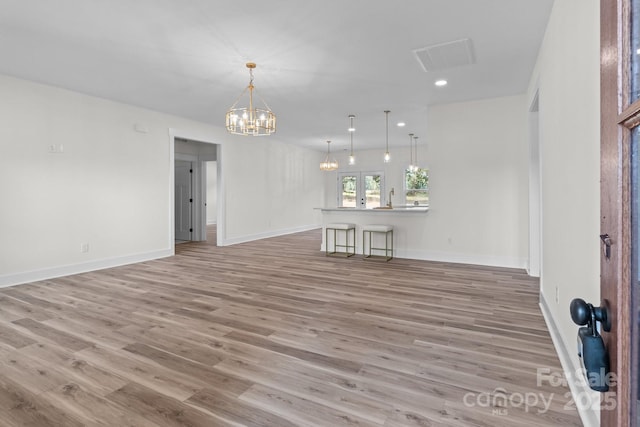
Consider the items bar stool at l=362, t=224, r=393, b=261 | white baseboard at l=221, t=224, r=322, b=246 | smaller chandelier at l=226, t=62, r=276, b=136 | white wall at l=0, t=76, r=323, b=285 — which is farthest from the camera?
white baseboard at l=221, t=224, r=322, b=246

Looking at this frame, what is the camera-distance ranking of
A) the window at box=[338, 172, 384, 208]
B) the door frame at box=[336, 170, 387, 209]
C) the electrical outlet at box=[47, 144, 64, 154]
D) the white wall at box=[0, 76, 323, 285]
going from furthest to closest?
1. the window at box=[338, 172, 384, 208]
2. the door frame at box=[336, 170, 387, 209]
3. the electrical outlet at box=[47, 144, 64, 154]
4. the white wall at box=[0, 76, 323, 285]

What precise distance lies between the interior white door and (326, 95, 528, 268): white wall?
578 centimetres

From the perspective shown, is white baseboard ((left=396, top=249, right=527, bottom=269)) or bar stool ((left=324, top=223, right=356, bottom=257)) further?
bar stool ((left=324, top=223, right=356, bottom=257))

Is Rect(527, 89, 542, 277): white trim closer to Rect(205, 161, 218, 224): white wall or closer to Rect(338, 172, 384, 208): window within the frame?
Rect(338, 172, 384, 208): window

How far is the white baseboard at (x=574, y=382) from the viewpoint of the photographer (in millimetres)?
1505

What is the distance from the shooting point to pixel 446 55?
12.1 feet

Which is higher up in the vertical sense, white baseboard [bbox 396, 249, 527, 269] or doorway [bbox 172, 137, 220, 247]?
doorway [bbox 172, 137, 220, 247]

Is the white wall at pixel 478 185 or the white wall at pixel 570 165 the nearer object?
the white wall at pixel 570 165

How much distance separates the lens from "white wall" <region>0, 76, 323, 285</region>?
4.35 meters

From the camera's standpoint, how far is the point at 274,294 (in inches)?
151

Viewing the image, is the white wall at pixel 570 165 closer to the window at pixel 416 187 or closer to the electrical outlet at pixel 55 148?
the electrical outlet at pixel 55 148

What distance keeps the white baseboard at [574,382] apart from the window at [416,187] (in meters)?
8.01

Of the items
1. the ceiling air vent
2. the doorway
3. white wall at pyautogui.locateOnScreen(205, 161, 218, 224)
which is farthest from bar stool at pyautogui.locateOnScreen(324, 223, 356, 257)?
white wall at pyautogui.locateOnScreen(205, 161, 218, 224)

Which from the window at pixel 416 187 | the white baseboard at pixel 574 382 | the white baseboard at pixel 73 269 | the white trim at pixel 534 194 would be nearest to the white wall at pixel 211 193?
the white baseboard at pixel 73 269
